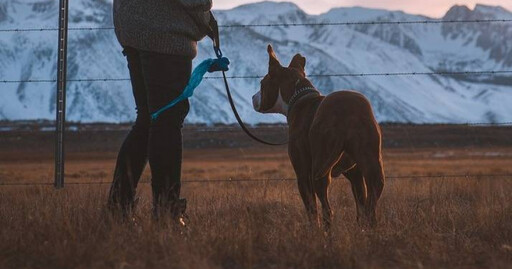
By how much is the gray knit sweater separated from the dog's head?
47.4 inches

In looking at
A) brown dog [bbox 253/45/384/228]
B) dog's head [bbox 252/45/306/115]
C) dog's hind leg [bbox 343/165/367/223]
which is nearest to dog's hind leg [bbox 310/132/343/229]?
brown dog [bbox 253/45/384/228]

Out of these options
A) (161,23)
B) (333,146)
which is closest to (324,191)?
(333,146)

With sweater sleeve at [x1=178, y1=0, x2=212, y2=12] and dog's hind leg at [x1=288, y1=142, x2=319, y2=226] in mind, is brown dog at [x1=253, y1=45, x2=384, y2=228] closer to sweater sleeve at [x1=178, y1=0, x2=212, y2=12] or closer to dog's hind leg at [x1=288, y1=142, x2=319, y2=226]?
dog's hind leg at [x1=288, y1=142, x2=319, y2=226]

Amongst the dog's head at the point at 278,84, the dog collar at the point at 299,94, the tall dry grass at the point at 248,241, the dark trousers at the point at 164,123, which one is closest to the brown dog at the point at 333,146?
the dog collar at the point at 299,94

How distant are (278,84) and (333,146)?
1.32m

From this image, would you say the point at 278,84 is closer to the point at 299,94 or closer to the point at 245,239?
the point at 299,94

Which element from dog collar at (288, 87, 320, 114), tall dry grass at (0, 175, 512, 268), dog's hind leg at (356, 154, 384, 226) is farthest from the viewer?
dog collar at (288, 87, 320, 114)

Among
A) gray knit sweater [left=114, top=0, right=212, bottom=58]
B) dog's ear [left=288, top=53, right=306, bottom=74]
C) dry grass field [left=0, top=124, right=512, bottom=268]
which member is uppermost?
Answer: gray knit sweater [left=114, top=0, right=212, bottom=58]

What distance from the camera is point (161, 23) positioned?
571 centimetres

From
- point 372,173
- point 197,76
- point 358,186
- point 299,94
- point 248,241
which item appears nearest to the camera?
point 248,241

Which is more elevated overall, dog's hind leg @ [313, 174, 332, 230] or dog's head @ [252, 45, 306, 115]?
dog's head @ [252, 45, 306, 115]

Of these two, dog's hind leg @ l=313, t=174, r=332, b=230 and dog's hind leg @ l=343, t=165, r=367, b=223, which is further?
dog's hind leg @ l=343, t=165, r=367, b=223

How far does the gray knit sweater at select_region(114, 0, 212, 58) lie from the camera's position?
18.7 feet

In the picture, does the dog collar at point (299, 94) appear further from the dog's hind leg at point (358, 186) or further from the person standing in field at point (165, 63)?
the person standing in field at point (165, 63)
